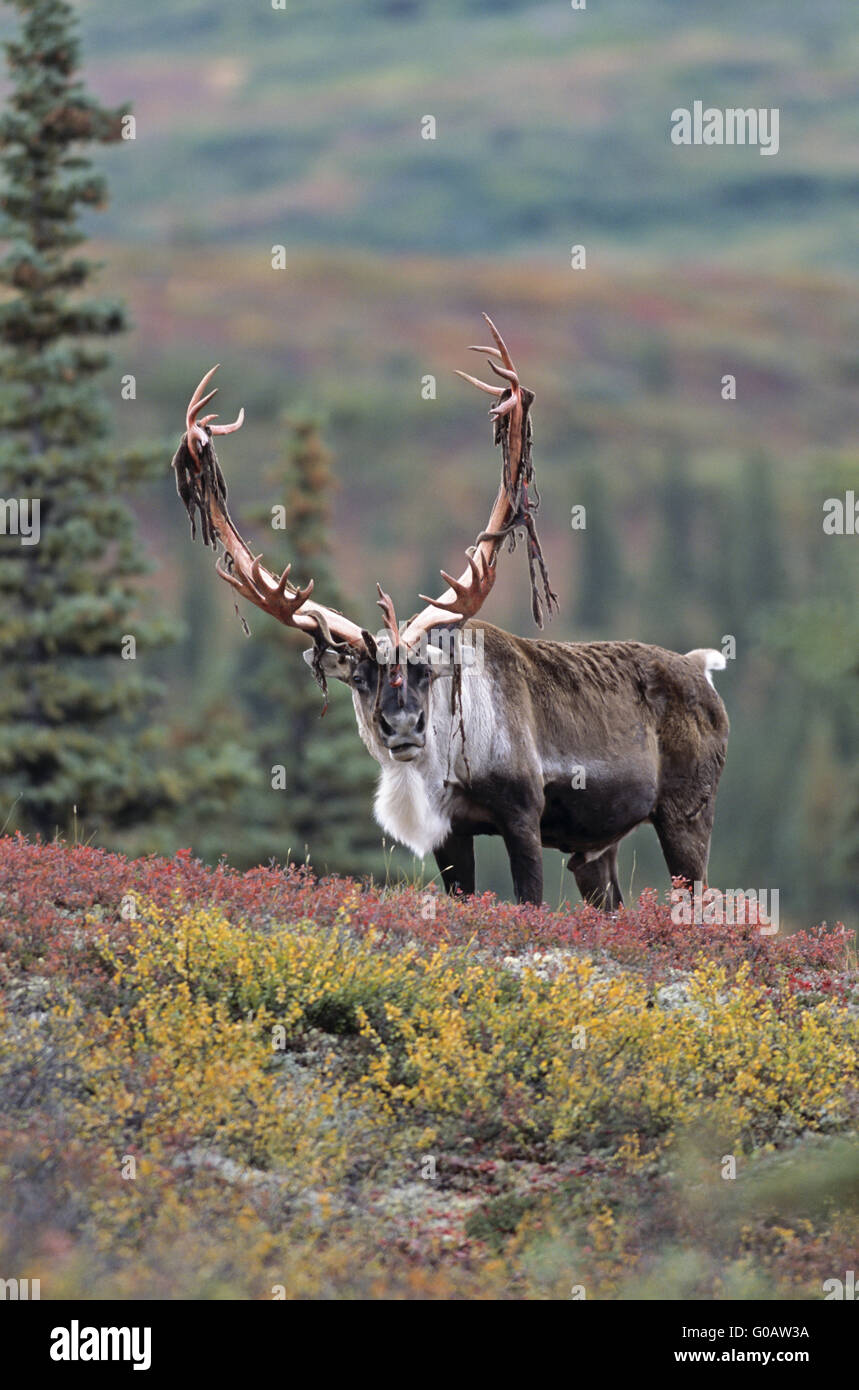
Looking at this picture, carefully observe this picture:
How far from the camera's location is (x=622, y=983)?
32.8 ft

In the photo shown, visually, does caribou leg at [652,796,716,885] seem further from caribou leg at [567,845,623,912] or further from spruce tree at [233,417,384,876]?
spruce tree at [233,417,384,876]

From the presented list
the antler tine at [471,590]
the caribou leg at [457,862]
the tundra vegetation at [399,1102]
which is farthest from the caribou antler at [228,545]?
the tundra vegetation at [399,1102]

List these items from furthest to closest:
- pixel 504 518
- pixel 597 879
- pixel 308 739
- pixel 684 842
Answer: pixel 308 739
pixel 597 879
pixel 684 842
pixel 504 518

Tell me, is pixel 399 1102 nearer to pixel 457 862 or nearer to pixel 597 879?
pixel 457 862

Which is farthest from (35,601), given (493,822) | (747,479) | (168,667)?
(747,479)

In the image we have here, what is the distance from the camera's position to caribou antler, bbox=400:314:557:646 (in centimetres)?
1182

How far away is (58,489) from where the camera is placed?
90.1 feet

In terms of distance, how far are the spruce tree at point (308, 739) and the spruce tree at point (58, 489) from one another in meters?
4.80

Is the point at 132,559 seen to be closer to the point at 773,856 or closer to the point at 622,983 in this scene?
the point at 622,983

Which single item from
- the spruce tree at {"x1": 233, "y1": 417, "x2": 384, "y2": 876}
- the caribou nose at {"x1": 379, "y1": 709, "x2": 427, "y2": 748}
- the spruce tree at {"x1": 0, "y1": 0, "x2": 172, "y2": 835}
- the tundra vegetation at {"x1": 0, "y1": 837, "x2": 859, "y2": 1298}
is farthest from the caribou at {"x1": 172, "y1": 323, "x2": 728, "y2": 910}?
the spruce tree at {"x1": 233, "y1": 417, "x2": 384, "y2": 876}

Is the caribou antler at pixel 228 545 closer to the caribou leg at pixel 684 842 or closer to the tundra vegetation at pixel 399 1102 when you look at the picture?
the tundra vegetation at pixel 399 1102

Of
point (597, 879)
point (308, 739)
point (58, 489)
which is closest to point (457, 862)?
point (597, 879)

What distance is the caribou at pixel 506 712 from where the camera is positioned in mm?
11633

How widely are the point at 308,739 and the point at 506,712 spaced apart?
2207 centimetres
